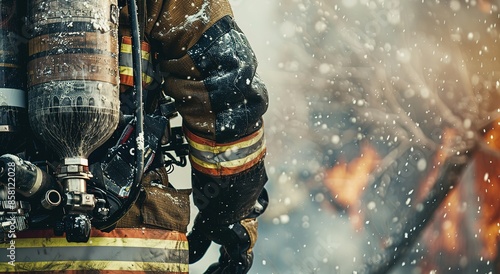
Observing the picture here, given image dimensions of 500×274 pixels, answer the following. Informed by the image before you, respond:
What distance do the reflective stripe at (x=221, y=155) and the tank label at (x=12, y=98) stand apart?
0.62m

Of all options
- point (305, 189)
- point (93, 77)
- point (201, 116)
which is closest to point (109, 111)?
point (93, 77)

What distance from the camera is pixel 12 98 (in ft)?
10.3

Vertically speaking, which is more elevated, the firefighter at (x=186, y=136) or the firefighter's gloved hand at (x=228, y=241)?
the firefighter at (x=186, y=136)

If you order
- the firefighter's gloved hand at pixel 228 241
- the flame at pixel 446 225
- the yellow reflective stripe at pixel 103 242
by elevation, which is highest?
the yellow reflective stripe at pixel 103 242

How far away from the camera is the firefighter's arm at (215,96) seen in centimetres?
346

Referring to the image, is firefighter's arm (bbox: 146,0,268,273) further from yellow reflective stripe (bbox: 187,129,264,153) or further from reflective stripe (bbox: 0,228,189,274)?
reflective stripe (bbox: 0,228,189,274)

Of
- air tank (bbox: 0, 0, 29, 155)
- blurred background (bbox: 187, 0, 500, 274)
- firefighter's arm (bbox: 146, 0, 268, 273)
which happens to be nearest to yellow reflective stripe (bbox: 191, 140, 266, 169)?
firefighter's arm (bbox: 146, 0, 268, 273)

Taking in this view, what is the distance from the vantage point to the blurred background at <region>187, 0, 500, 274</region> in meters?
7.10

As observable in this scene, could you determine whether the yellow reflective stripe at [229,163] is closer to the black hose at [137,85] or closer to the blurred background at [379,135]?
the black hose at [137,85]

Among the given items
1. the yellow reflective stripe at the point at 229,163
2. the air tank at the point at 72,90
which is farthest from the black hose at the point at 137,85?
the yellow reflective stripe at the point at 229,163

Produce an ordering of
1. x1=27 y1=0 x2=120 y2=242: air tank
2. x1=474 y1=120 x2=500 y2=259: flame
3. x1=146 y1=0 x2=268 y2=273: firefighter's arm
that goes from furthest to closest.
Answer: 1. x1=474 y1=120 x2=500 y2=259: flame
2. x1=146 y1=0 x2=268 y2=273: firefighter's arm
3. x1=27 y1=0 x2=120 y2=242: air tank

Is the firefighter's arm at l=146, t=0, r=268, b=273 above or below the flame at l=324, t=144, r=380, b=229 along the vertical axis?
above

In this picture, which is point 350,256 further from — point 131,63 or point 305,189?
point 131,63

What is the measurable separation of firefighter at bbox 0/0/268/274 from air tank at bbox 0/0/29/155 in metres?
0.30
